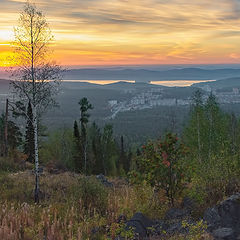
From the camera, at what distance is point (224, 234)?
6605mm

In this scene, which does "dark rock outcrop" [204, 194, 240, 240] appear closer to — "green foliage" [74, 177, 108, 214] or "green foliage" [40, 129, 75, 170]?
"green foliage" [74, 177, 108, 214]

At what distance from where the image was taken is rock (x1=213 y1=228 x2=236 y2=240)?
256 inches

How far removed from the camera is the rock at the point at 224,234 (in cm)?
651

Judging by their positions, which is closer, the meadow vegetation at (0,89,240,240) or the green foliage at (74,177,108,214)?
the meadow vegetation at (0,89,240,240)

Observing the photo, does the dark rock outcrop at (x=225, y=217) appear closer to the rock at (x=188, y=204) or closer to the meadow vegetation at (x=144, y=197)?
the meadow vegetation at (x=144, y=197)

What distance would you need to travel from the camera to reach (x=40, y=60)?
50.9 feet

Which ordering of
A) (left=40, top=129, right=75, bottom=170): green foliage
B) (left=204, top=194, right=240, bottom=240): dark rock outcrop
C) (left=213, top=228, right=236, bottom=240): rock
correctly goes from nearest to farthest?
1. (left=213, top=228, right=236, bottom=240): rock
2. (left=204, top=194, right=240, bottom=240): dark rock outcrop
3. (left=40, top=129, right=75, bottom=170): green foliage

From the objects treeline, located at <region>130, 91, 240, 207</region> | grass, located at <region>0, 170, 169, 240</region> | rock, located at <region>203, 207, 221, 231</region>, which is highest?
treeline, located at <region>130, 91, 240, 207</region>

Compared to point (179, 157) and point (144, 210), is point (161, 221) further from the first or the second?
point (179, 157)

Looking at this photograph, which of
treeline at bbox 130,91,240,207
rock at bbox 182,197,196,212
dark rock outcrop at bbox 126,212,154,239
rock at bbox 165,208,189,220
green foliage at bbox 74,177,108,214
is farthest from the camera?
green foliage at bbox 74,177,108,214

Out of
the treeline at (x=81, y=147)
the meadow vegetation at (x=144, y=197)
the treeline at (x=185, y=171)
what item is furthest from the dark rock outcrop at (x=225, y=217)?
the treeline at (x=81, y=147)

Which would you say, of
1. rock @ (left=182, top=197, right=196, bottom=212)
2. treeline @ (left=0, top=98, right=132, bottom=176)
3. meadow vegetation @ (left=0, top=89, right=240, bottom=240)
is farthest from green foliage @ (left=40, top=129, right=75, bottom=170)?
rock @ (left=182, top=197, right=196, bottom=212)

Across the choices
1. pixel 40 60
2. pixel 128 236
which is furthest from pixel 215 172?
pixel 40 60

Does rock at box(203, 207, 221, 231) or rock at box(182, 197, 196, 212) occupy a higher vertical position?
rock at box(203, 207, 221, 231)
